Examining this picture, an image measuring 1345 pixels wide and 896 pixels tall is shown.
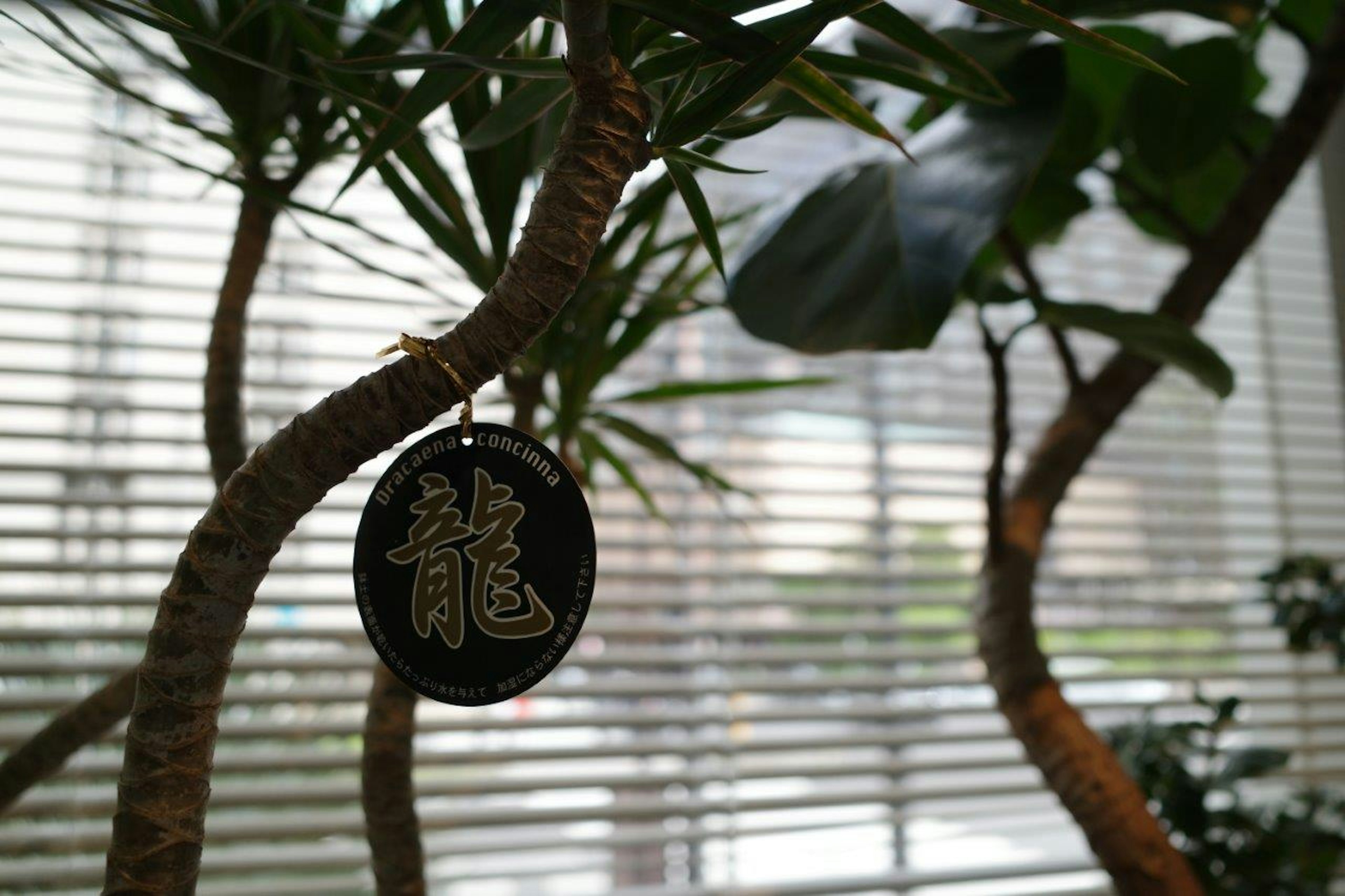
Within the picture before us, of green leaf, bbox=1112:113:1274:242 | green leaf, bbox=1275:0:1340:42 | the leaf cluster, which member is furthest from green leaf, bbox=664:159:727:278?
green leaf, bbox=1275:0:1340:42

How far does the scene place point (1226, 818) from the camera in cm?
128

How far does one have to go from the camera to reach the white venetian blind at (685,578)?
131cm

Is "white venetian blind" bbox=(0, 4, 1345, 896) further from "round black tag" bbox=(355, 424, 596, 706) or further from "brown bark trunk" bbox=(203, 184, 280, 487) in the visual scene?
"round black tag" bbox=(355, 424, 596, 706)

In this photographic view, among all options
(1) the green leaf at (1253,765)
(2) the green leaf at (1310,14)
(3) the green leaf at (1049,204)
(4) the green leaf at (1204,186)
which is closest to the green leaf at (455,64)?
(3) the green leaf at (1049,204)

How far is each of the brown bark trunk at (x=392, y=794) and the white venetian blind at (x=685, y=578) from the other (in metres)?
0.36

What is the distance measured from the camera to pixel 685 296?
934mm

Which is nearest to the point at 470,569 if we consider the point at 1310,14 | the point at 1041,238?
the point at 1041,238

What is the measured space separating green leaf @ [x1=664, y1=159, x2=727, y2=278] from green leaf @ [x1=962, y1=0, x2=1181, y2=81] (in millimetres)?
146

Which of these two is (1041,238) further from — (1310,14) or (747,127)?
(747,127)

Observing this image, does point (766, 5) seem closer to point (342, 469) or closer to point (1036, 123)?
point (342, 469)

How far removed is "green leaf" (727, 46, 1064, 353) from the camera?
765 mm

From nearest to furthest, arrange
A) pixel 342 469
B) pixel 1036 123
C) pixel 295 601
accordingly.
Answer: pixel 342 469, pixel 1036 123, pixel 295 601

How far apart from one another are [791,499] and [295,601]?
0.78 metres

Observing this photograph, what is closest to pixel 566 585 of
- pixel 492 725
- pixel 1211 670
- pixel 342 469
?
pixel 342 469
